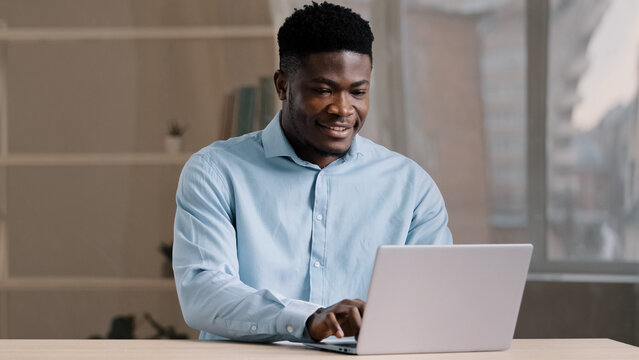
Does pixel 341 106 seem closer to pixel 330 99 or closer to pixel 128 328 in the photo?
pixel 330 99

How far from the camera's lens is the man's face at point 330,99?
170cm

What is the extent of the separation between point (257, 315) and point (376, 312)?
28 cm

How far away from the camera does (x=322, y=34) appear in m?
1.72

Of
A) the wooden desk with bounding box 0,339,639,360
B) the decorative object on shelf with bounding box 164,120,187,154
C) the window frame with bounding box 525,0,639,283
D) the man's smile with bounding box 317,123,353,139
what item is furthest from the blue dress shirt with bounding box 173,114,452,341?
the window frame with bounding box 525,0,639,283

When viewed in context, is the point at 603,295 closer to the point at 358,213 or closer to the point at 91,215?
the point at 358,213

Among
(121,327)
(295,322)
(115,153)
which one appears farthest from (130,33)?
(295,322)

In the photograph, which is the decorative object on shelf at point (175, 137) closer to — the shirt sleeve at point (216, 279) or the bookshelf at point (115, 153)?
the bookshelf at point (115, 153)

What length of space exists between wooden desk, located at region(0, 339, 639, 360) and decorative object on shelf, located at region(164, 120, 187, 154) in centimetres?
182

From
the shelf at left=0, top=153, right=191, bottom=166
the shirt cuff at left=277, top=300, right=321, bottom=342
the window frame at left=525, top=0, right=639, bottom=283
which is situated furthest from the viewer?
the window frame at left=525, top=0, right=639, bottom=283

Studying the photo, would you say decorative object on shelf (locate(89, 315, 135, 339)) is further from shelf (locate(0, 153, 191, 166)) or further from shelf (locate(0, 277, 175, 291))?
shelf (locate(0, 153, 191, 166))

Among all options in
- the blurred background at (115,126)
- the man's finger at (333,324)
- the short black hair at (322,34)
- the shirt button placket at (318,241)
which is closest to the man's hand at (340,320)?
the man's finger at (333,324)

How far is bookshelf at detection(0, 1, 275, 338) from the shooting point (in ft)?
10.1

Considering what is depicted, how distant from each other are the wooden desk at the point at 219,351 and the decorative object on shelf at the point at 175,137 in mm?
1822

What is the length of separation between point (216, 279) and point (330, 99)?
1.61 ft
